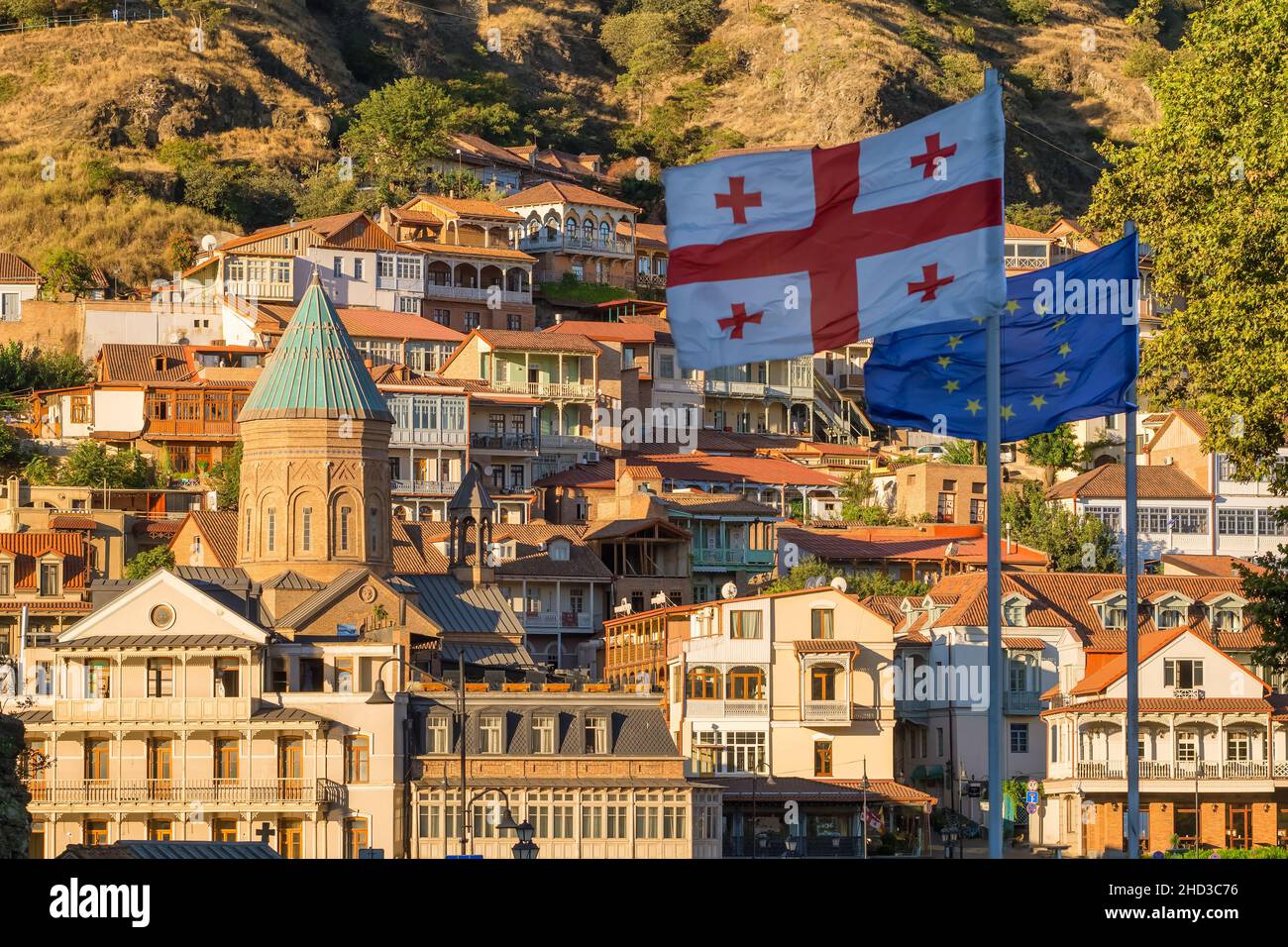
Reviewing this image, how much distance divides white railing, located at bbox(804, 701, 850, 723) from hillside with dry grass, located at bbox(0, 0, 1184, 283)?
57.2 meters

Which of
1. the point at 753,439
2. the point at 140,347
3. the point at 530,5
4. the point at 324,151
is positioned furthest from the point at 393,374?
the point at 530,5

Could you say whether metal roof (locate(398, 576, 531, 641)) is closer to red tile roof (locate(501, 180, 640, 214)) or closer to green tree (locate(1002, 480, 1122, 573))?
green tree (locate(1002, 480, 1122, 573))

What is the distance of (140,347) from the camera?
10406 cm

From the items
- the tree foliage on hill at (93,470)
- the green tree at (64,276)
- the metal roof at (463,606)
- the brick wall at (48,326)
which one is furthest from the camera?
the green tree at (64,276)

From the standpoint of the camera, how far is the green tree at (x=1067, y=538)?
93.3 metres

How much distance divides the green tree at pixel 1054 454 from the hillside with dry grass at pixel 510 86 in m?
42.4

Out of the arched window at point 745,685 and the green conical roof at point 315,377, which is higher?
the green conical roof at point 315,377

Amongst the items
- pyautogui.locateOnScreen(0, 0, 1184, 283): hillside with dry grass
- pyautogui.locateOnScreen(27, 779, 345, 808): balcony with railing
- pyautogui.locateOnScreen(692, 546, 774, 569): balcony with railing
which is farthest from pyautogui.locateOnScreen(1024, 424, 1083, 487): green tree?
pyautogui.locateOnScreen(27, 779, 345, 808): balcony with railing

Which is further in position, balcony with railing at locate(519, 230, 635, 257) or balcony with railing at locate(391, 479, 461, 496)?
balcony with railing at locate(519, 230, 635, 257)

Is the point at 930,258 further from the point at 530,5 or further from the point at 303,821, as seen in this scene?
the point at 530,5

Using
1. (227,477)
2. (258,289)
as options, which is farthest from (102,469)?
(258,289)

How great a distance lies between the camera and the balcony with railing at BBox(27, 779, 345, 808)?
65312 mm

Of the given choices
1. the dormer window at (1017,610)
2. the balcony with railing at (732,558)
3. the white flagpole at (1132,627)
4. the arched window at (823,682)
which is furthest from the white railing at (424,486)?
the white flagpole at (1132,627)

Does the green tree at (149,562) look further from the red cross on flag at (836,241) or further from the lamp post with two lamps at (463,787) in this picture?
the red cross on flag at (836,241)
